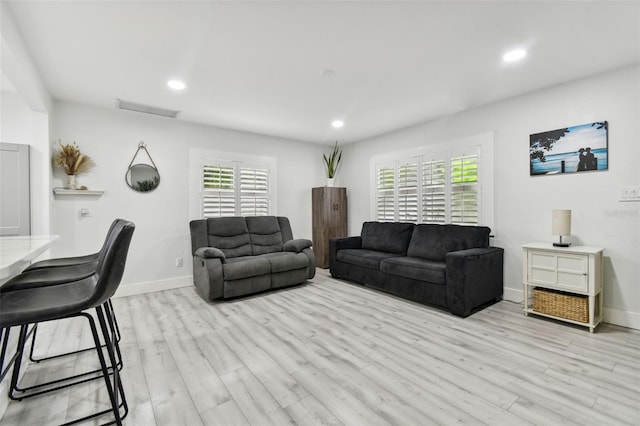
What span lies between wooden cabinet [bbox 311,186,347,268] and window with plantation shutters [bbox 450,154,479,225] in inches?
83.1

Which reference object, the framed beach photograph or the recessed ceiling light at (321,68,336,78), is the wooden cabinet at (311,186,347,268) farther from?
the framed beach photograph

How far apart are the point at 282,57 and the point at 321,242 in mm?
3490

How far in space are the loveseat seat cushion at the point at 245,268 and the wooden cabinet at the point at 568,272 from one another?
302 centimetres

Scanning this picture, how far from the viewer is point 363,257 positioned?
4219 mm

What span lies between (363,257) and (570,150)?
2.67 metres

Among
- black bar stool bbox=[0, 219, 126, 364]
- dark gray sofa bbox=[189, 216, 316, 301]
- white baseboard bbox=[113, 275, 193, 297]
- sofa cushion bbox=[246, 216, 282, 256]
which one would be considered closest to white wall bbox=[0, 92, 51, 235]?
white baseboard bbox=[113, 275, 193, 297]

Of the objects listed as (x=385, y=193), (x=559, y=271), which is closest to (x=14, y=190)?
(x=385, y=193)

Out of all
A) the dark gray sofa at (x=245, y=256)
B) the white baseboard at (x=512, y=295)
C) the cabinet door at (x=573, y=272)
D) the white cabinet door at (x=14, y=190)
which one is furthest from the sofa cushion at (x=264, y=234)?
the cabinet door at (x=573, y=272)

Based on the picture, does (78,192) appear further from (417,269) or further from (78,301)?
(417,269)

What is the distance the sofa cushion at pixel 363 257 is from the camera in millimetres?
4031

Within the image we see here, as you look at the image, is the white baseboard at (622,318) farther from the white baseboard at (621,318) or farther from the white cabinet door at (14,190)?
the white cabinet door at (14,190)

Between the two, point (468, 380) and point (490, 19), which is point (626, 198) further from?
point (468, 380)

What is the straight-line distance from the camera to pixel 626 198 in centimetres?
→ 279

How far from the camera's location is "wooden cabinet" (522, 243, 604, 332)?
268 centimetres
